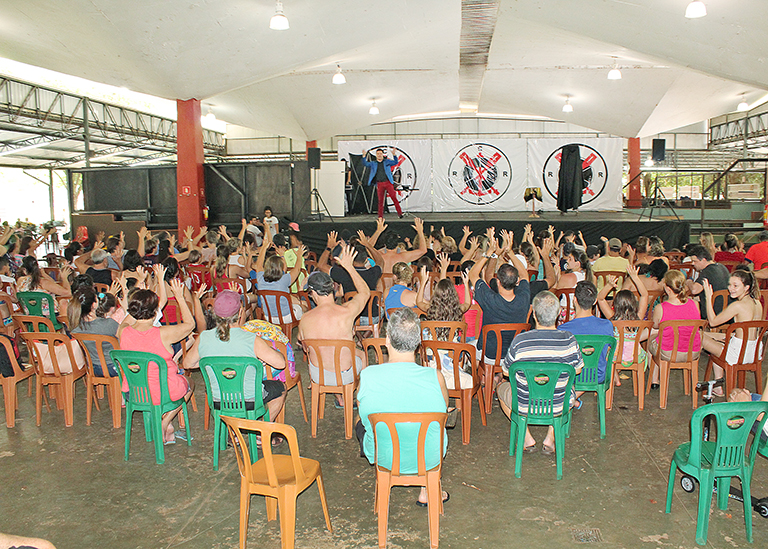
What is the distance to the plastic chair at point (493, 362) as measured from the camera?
13.5 ft

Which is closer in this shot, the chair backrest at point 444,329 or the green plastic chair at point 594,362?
the green plastic chair at point 594,362

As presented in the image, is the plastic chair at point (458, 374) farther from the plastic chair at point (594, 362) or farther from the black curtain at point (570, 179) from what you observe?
the black curtain at point (570, 179)

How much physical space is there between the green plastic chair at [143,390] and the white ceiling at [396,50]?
6.58 metres

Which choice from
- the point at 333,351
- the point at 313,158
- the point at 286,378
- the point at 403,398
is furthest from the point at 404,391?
the point at 313,158

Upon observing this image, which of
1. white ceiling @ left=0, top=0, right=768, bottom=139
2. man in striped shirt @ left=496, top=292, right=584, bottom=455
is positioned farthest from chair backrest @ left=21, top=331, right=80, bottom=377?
white ceiling @ left=0, top=0, right=768, bottom=139

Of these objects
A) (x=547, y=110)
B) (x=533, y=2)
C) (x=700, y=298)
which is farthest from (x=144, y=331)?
(x=547, y=110)

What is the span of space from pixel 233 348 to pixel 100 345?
→ 47.4 inches

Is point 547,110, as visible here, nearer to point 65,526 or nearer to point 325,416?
point 325,416

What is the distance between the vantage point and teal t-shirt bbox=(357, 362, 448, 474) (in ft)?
8.79

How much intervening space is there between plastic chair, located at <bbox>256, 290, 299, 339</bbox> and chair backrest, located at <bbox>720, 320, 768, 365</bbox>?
373cm

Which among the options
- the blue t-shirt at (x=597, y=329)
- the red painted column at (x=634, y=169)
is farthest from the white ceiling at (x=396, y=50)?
the blue t-shirt at (x=597, y=329)

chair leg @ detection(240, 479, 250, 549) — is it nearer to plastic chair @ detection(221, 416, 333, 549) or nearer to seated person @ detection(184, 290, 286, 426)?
plastic chair @ detection(221, 416, 333, 549)

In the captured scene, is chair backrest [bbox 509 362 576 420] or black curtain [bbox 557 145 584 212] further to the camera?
black curtain [bbox 557 145 584 212]

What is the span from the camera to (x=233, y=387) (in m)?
A: 3.41
